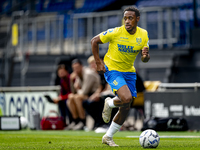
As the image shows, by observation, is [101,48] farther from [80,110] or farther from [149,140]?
[149,140]

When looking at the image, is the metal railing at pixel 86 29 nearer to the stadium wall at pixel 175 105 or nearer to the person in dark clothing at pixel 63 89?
the person in dark clothing at pixel 63 89

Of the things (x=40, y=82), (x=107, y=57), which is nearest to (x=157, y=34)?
(x=40, y=82)

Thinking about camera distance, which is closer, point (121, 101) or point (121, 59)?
point (121, 101)

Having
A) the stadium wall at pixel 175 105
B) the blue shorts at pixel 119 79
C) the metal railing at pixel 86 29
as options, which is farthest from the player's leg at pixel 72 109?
the blue shorts at pixel 119 79

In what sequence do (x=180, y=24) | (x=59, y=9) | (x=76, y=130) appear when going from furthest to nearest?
1. (x=59, y=9)
2. (x=180, y=24)
3. (x=76, y=130)

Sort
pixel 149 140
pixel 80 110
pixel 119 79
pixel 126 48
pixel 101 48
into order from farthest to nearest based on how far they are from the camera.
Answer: pixel 101 48 < pixel 80 110 < pixel 126 48 < pixel 119 79 < pixel 149 140

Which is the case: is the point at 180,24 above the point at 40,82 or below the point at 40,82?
above

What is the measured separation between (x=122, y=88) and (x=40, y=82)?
35.6 ft

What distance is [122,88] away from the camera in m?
7.38

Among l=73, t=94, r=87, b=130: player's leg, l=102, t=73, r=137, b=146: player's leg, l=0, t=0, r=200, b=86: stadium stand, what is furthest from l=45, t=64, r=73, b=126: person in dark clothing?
l=102, t=73, r=137, b=146: player's leg

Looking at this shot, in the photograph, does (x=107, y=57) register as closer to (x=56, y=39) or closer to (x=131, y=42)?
(x=131, y=42)

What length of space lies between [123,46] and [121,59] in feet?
0.72

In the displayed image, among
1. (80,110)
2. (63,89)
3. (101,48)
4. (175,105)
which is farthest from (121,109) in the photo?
(101,48)

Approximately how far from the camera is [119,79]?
7516 millimetres
